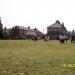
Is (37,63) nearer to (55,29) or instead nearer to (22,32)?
(55,29)

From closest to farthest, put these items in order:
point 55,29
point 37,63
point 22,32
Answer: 1. point 37,63
2. point 55,29
3. point 22,32

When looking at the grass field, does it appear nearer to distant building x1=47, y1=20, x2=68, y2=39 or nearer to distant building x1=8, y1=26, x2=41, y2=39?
distant building x1=8, y1=26, x2=41, y2=39

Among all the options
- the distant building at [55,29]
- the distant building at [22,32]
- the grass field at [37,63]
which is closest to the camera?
the grass field at [37,63]

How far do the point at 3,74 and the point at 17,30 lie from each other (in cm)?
13925

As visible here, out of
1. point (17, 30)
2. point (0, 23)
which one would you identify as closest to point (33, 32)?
point (17, 30)

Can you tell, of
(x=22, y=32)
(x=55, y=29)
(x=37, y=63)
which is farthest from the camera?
(x=22, y=32)

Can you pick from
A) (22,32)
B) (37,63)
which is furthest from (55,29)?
(37,63)

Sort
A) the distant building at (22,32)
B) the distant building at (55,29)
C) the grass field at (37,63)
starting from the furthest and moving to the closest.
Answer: the distant building at (55,29) → the distant building at (22,32) → the grass field at (37,63)

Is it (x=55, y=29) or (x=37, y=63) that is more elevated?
(x=55, y=29)

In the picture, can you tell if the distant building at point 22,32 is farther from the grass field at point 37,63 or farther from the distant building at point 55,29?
the grass field at point 37,63

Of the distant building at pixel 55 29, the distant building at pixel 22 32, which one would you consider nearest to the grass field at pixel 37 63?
the distant building at pixel 22 32

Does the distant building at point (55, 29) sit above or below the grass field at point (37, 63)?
above

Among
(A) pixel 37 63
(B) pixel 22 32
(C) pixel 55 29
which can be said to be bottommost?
(A) pixel 37 63

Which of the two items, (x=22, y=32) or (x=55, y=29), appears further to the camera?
(x=22, y=32)
